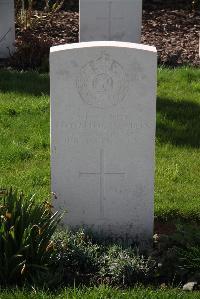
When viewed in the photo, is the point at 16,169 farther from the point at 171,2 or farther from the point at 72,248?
the point at 171,2

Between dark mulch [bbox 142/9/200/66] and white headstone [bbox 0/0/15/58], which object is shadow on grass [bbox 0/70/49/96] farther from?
dark mulch [bbox 142/9/200/66]

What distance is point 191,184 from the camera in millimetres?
6094

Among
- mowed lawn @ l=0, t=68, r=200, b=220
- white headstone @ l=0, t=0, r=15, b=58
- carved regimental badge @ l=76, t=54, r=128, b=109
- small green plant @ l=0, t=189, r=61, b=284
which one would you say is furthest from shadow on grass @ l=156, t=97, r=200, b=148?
white headstone @ l=0, t=0, r=15, b=58

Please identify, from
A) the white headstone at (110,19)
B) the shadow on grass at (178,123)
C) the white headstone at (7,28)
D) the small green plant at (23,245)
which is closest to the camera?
the small green plant at (23,245)

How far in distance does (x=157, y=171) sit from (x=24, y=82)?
8.97 feet

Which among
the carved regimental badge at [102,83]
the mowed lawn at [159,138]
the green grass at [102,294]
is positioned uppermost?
the carved regimental badge at [102,83]

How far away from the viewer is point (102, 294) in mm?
4266

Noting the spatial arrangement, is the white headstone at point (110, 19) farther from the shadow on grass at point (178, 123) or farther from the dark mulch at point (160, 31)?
the shadow on grass at point (178, 123)

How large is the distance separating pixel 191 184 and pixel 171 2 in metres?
7.76

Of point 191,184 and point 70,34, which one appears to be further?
point 70,34

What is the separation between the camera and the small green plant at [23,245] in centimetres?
443

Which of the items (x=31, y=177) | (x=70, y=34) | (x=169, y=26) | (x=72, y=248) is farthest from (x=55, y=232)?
(x=169, y=26)

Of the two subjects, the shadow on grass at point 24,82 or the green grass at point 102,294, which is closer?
the green grass at point 102,294

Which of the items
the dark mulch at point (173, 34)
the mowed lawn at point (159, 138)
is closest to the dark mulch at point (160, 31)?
the dark mulch at point (173, 34)
